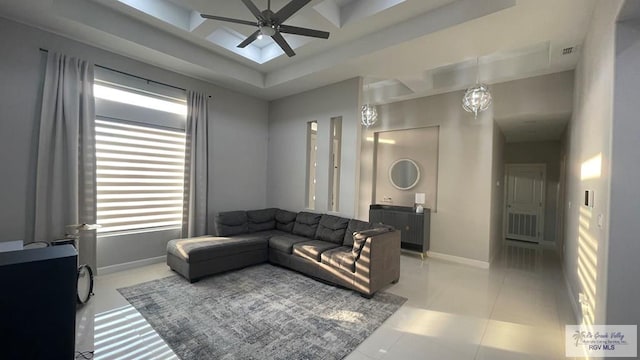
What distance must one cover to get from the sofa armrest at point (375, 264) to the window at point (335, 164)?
58.4 inches

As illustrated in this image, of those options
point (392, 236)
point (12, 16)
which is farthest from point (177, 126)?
point (392, 236)

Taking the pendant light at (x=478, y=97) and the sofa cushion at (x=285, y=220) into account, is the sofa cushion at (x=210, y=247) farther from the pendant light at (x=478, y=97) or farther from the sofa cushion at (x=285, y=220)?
the pendant light at (x=478, y=97)

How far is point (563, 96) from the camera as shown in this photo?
3996mm

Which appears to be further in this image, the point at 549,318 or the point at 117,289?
the point at 117,289

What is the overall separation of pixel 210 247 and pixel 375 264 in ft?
7.18

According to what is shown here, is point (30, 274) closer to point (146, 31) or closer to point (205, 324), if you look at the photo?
point (205, 324)

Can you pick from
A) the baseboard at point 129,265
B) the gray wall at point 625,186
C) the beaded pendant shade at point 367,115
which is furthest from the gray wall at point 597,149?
the baseboard at point 129,265

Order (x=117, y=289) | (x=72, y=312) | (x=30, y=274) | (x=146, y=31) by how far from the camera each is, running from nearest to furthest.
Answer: (x=30, y=274)
(x=72, y=312)
(x=117, y=289)
(x=146, y=31)

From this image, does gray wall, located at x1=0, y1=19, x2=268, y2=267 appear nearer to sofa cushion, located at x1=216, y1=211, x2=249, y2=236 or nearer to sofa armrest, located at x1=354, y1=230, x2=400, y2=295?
sofa cushion, located at x1=216, y1=211, x2=249, y2=236

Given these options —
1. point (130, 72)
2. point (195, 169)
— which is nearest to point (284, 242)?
point (195, 169)

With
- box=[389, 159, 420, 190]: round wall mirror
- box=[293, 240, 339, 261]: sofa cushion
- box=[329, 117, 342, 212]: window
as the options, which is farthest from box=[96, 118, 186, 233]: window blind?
box=[389, 159, 420, 190]: round wall mirror

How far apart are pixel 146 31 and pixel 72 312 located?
11.3 ft

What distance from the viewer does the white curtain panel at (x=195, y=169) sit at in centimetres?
439

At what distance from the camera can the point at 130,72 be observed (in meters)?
3.83
